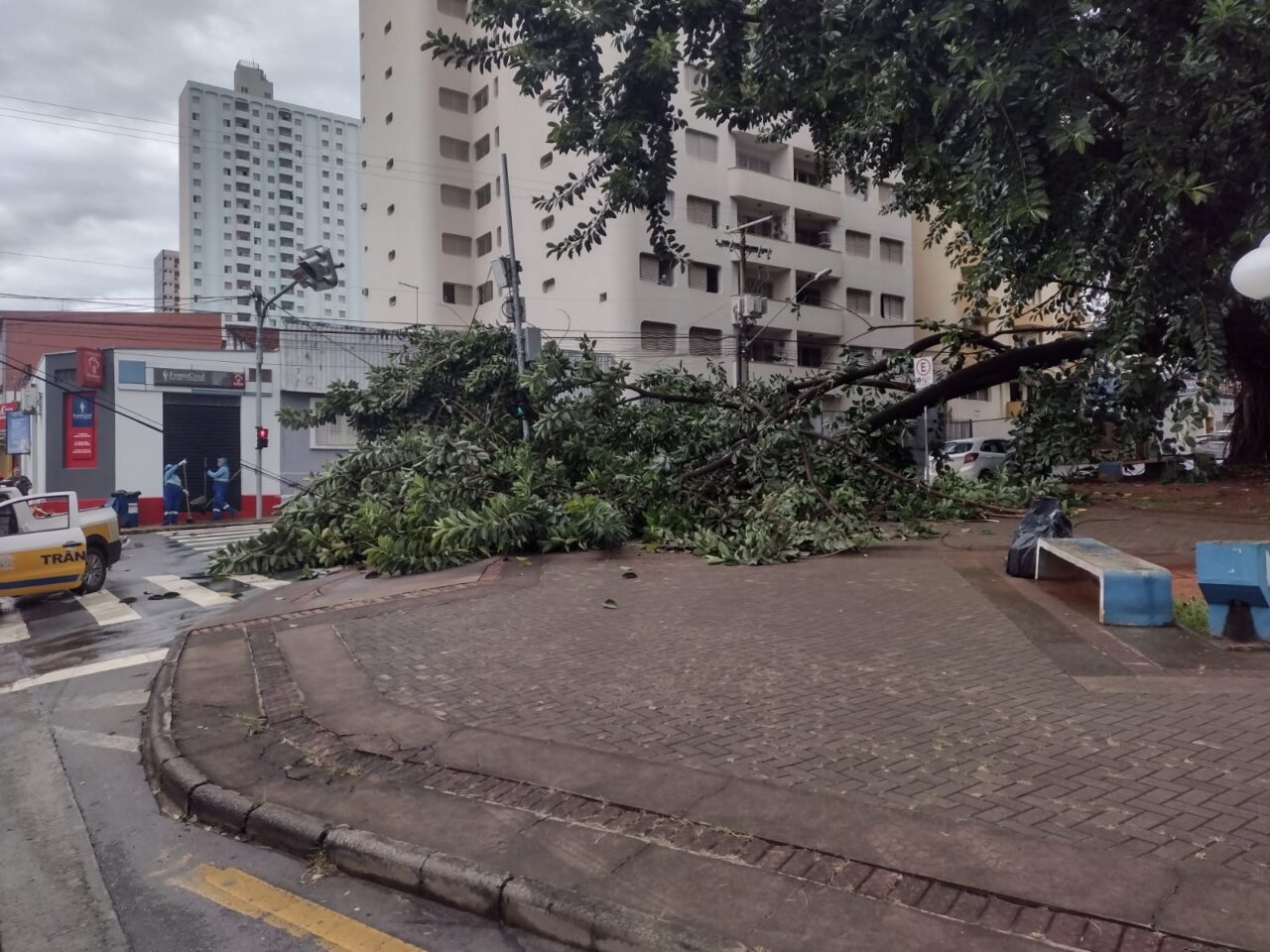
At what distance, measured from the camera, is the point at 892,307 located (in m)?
46.4

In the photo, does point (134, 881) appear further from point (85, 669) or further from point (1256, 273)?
point (1256, 273)

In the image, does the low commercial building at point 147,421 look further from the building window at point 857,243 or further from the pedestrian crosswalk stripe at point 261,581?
the building window at point 857,243

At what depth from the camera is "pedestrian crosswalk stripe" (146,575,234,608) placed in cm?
1167

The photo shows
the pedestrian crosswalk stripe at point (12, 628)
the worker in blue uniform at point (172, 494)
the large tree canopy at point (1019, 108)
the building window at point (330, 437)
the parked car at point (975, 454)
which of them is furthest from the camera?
the building window at point (330, 437)

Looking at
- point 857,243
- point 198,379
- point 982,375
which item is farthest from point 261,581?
point 857,243

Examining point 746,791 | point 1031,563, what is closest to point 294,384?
point 1031,563

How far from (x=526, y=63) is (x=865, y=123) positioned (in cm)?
404

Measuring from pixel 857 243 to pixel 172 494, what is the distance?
32319mm

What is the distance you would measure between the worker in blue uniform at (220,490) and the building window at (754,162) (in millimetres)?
24532

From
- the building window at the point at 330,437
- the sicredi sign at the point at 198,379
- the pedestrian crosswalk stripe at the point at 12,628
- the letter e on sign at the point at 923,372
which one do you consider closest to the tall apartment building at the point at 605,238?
the building window at the point at 330,437

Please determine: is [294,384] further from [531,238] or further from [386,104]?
[386,104]

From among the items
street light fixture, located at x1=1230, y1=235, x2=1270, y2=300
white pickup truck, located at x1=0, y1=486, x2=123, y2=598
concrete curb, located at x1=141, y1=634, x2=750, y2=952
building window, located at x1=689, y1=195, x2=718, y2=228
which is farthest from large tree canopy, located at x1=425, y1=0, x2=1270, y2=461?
building window, located at x1=689, y1=195, x2=718, y2=228

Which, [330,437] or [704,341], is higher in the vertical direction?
[704,341]

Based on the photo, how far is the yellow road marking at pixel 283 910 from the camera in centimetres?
329
